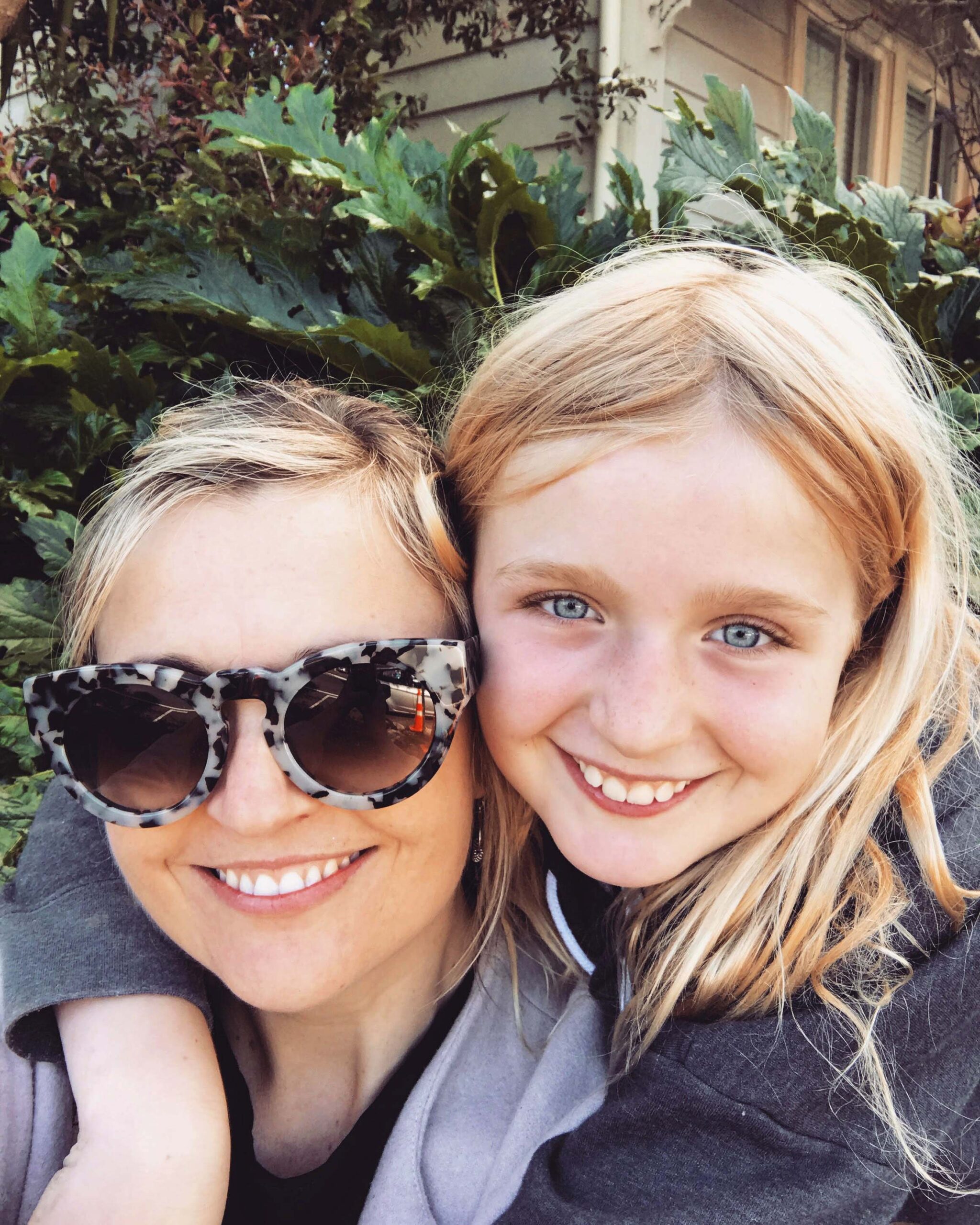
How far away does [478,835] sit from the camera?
5.37 ft

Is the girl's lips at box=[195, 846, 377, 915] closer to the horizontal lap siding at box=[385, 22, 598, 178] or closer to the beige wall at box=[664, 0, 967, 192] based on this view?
the horizontal lap siding at box=[385, 22, 598, 178]

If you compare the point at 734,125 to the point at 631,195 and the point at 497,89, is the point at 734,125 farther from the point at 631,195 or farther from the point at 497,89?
the point at 497,89

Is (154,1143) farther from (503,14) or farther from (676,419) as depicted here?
(503,14)

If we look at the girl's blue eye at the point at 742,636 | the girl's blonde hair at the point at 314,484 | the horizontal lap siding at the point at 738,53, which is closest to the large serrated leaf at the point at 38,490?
the girl's blonde hair at the point at 314,484

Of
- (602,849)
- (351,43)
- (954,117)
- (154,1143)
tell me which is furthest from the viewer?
(954,117)

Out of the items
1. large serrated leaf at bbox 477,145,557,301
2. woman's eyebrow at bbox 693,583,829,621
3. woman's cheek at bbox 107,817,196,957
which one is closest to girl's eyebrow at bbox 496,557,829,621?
woman's eyebrow at bbox 693,583,829,621

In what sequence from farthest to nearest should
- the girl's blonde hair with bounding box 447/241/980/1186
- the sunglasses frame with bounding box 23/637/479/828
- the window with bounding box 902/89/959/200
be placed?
the window with bounding box 902/89/959/200
the girl's blonde hair with bounding box 447/241/980/1186
the sunglasses frame with bounding box 23/637/479/828

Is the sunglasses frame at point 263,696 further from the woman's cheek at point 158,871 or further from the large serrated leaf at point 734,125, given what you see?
the large serrated leaf at point 734,125

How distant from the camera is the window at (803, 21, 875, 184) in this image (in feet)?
21.0

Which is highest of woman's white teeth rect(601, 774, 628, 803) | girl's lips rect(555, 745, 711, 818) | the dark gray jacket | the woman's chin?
woman's white teeth rect(601, 774, 628, 803)

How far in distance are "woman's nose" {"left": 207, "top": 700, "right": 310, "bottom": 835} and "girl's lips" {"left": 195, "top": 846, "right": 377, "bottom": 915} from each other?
0.11 m

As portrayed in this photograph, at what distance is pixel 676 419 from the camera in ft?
4.30

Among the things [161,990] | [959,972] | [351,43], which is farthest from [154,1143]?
[351,43]

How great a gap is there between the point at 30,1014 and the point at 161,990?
18cm
